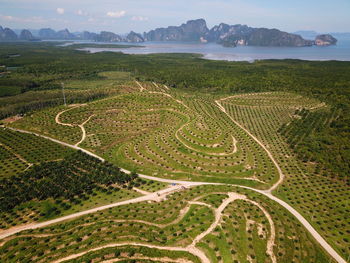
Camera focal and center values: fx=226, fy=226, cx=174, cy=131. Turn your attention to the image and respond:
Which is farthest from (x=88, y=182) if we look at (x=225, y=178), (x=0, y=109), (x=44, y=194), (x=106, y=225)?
(x=0, y=109)

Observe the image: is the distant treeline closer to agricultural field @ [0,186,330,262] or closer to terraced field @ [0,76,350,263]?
terraced field @ [0,76,350,263]

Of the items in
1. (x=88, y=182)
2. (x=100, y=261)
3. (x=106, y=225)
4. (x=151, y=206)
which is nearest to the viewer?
(x=100, y=261)

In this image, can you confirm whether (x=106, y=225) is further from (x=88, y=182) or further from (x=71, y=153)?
(x=71, y=153)

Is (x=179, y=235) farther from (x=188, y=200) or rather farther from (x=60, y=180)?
(x=60, y=180)

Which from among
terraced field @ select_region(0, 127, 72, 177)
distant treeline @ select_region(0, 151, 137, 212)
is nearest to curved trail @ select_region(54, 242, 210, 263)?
distant treeline @ select_region(0, 151, 137, 212)

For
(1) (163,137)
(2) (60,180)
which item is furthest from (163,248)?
(1) (163,137)

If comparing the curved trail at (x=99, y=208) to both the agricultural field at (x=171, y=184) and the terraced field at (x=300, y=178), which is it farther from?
the terraced field at (x=300, y=178)

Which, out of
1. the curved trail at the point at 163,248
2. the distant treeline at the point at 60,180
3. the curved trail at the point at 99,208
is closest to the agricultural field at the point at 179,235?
the curved trail at the point at 163,248

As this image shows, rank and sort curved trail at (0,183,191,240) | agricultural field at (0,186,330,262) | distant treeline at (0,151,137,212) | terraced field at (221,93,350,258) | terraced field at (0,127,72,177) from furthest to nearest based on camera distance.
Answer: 1. terraced field at (0,127,72,177)
2. distant treeline at (0,151,137,212)
3. terraced field at (221,93,350,258)
4. curved trail at (0,183,191,240)
5. agricultural field at (0,186,330,262)
